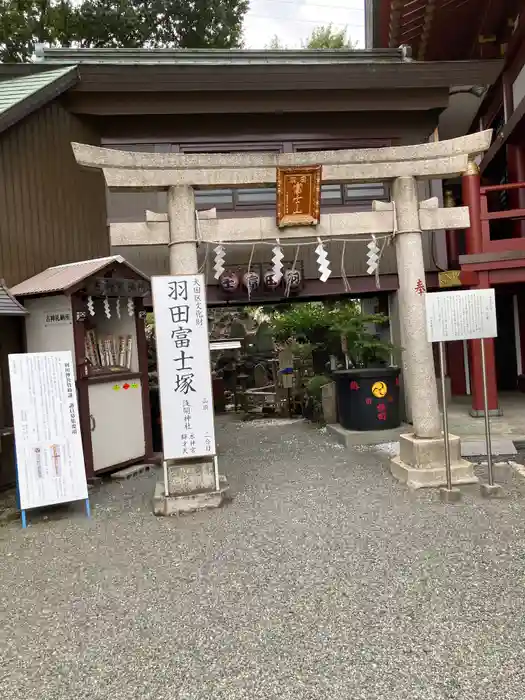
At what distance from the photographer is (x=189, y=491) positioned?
232 inches

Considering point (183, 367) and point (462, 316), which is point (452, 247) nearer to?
point (462, 316)

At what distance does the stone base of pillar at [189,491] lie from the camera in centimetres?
577

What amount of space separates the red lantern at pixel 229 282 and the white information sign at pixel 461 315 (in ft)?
14.4

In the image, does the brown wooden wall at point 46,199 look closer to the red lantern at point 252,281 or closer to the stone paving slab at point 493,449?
the red lantern at point 252,281

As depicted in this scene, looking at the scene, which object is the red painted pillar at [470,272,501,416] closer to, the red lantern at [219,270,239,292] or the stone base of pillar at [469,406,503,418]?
the stone base of pillar at [469,406,503,418]

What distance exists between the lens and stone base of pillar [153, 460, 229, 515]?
5770mm

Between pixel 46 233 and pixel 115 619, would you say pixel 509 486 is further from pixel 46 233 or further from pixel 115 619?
pixel 46 233

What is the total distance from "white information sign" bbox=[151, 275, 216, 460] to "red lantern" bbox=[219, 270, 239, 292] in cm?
378

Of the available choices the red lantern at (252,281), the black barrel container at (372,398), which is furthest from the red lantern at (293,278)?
the black barrel container at (372,398)

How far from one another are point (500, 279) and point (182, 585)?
732 cm


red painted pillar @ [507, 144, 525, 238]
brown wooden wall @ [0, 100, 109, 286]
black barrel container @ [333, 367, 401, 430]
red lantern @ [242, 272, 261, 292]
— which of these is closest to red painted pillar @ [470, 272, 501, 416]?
black barrel container @ [333, 367, 401, 430]

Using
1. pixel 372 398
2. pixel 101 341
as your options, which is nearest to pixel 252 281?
pixel 372 398

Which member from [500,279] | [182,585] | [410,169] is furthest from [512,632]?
[500,279]

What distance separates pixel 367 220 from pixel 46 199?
503 cm
